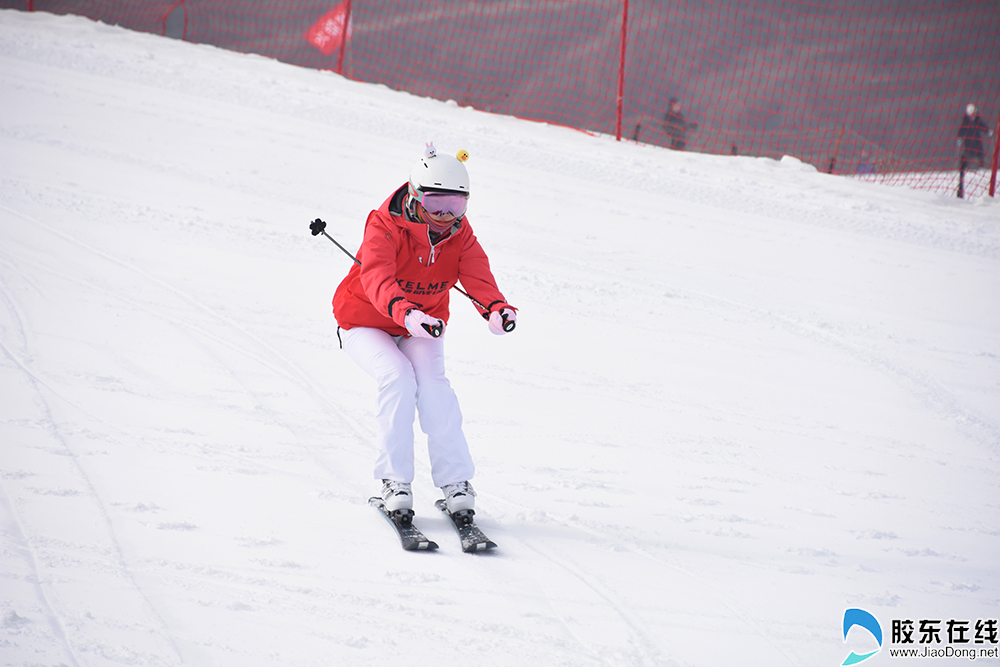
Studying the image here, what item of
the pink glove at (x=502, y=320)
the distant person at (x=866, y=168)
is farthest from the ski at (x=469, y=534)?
the distant person at (x=866, y=168)

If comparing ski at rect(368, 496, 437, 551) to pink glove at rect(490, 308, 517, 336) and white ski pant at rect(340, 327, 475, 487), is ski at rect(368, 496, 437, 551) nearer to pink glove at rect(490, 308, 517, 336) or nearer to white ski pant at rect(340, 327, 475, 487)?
white ski pant at rect(340, 327, 475, 487)

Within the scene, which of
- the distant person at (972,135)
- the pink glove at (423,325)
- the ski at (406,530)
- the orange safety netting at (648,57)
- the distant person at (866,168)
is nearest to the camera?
the pink glove at (423,325)

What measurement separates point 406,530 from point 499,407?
1489 millimetres

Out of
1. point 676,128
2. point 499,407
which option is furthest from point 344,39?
point 499,407

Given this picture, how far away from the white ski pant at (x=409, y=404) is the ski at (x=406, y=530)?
0.15 meters

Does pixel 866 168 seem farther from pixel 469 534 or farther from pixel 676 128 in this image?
pixel 469 534

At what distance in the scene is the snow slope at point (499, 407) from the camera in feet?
8.72

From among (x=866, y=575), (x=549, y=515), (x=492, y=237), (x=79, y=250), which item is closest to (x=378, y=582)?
(x=549, y=515)

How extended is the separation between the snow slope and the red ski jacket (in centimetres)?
79

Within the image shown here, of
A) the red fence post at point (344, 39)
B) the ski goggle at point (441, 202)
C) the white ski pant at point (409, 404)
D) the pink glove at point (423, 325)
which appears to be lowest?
the white ski pant at point (409, 404)

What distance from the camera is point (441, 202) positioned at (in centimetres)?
312

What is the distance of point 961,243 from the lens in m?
7.83

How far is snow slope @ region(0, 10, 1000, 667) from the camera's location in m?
2.66

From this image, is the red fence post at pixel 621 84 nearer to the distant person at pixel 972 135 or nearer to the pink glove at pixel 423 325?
the distant person at pixel 972 135
